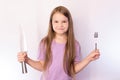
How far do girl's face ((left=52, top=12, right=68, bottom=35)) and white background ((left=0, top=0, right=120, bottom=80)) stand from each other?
11cm

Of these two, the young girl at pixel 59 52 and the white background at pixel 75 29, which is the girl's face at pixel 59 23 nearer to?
the young girl at pixel 59 52

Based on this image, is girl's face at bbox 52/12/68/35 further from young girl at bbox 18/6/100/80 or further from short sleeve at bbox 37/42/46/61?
short sleeve at bbox 37/42/46/61

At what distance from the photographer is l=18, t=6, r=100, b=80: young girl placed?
114cm

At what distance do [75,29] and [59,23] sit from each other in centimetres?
16

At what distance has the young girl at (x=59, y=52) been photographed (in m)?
1.14

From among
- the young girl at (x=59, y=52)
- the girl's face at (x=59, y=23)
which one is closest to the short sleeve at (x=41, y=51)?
the young girl at (x=59, y=52)

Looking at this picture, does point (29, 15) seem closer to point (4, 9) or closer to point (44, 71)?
point (4, 9)

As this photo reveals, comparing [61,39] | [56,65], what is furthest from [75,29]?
[56,65]

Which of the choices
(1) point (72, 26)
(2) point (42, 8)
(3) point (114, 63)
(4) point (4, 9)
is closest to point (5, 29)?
(4) point (4, 9)

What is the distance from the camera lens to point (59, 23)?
1.12m

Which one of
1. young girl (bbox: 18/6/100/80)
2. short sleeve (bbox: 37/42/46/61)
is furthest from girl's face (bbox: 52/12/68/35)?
short sleeve (bbox: 37/42/46/61)

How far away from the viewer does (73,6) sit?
1.24 metres

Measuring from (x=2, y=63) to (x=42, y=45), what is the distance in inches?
8.6

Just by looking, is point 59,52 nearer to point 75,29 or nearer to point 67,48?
point 67,48
